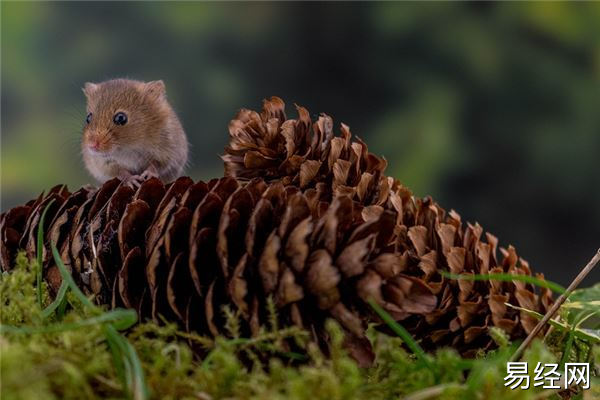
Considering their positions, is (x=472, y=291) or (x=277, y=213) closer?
(x=277, y=213)

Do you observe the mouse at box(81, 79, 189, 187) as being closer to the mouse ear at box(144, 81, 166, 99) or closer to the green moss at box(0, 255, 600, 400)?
the mouse ear at box(144, 81, 166, 99)

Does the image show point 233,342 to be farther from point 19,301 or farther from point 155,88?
point 155,88

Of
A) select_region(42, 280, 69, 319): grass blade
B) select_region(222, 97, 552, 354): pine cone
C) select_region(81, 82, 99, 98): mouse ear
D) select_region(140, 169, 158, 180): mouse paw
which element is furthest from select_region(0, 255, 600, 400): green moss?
select_region(81, 82, 99, 98): mouse ear

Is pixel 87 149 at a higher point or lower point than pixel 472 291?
higher

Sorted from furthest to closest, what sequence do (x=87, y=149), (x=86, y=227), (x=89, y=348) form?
(x=87, y=149)
(x=86, y=227)
(x=89, y=348)

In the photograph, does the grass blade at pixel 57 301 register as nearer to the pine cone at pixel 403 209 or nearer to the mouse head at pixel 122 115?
the pine cone at pixel 403 209

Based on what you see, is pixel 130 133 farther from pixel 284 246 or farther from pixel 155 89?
pixel 284 246

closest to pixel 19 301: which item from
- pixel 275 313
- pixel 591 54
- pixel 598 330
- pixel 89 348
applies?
pixel 89 348

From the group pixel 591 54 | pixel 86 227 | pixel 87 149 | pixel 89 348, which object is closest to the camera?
pixel 89 348
